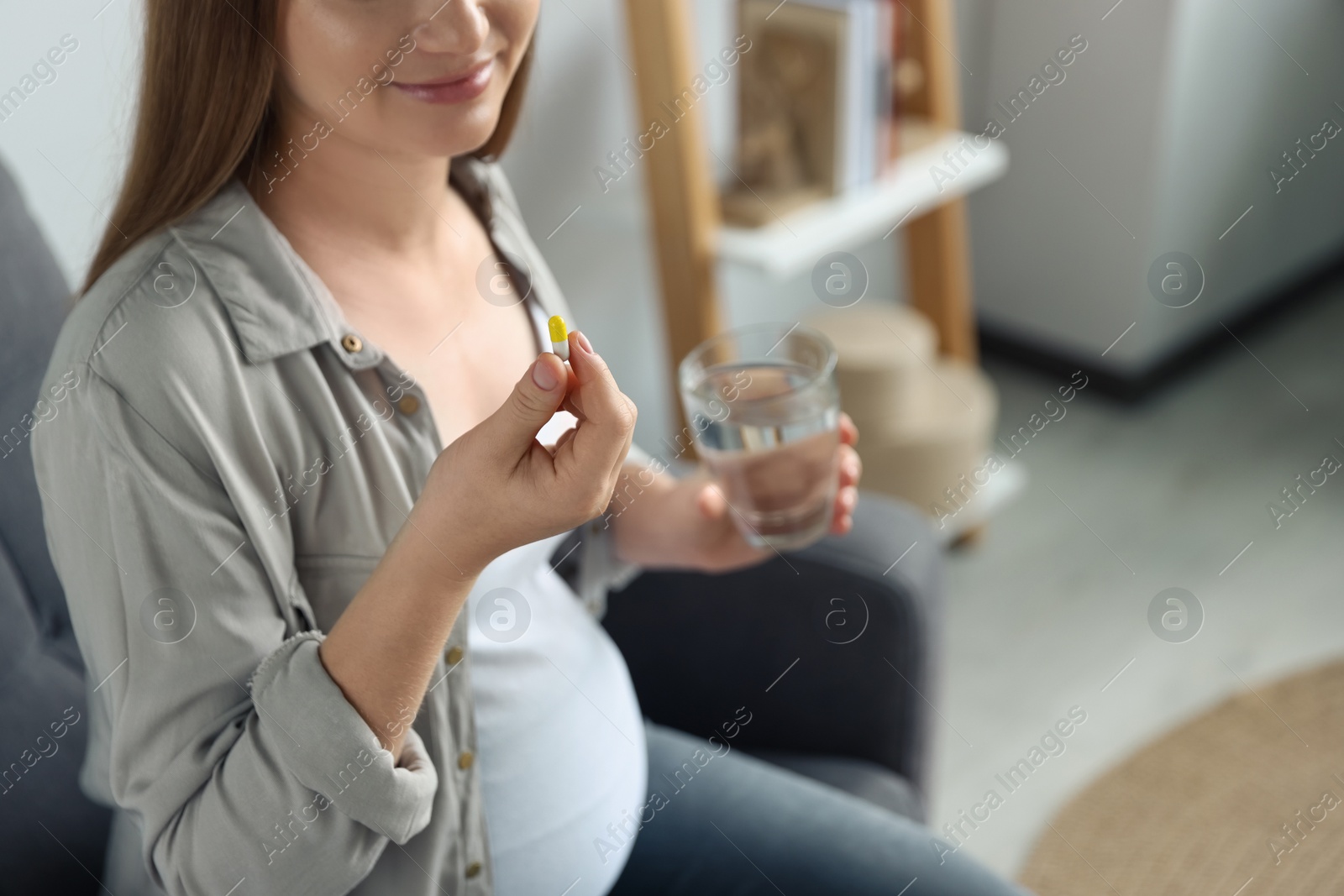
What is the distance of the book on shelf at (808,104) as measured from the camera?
1.68 meters

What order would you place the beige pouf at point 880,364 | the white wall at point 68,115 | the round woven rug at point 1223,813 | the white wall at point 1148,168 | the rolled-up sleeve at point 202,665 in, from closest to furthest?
1. the rolled-up sleeve at point 202,665
2. the white wall at point 68,115
3. the round woven rug at point 1223,813
4. the beige pouf at point 880,364
5. the white wall at point 1148,168

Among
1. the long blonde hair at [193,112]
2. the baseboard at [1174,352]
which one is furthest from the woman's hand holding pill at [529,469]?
the baseboard at [1174,352]

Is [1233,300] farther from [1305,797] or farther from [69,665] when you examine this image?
[69,665]

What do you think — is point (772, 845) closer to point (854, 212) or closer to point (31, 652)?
point (31, 652)

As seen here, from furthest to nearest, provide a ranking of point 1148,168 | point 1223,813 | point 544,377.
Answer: point 1148,168 < point 1223,813 < point 544,377

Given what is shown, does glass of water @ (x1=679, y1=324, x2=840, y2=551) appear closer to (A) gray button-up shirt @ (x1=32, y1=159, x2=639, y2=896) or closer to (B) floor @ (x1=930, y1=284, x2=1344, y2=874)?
(A) gray button-up shirt @ (x1=32, y1=159, x2=639, y2=896)

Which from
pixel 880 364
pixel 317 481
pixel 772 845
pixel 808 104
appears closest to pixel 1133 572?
pixel 880 364

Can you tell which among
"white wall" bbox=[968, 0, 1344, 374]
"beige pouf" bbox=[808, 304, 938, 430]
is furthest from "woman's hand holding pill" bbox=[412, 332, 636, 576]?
"white wall" bbox=[968, 0, 1344, 374]

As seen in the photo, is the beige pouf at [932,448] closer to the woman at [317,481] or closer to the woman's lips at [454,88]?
the woman at [317,481]

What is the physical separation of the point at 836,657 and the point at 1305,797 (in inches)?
33.7

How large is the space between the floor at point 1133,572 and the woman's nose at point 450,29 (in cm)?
128

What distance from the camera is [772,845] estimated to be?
101 cm

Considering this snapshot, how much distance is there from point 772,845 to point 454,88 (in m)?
0.66

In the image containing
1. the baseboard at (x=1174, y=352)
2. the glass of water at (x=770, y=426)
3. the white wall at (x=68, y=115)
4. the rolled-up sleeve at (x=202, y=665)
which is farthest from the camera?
the baseboard at (x=1174, y=352)
